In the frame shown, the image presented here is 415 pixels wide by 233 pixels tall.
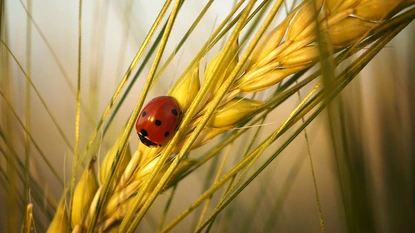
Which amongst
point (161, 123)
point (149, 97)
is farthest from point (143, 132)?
point (149, 97)

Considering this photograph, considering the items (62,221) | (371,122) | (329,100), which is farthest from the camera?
(371,122)

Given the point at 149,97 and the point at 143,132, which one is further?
the point at 149,97

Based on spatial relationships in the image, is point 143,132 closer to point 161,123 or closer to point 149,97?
point 161,123

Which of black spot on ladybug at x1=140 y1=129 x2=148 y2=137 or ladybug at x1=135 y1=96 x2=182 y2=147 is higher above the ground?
ladybug at x1=135 y1=96 x2=182 y2=147

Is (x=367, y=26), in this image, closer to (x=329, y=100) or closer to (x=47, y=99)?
(x=329, y=100)

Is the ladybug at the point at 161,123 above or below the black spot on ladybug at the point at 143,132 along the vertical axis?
above

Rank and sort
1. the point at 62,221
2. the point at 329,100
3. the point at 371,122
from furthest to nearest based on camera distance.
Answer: the point at 371,122 → the point at 62,221 → the point at 329,100

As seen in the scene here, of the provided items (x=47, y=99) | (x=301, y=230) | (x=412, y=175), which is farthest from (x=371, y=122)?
(x=47, y=99)

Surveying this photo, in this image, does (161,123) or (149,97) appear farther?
(149,97)
